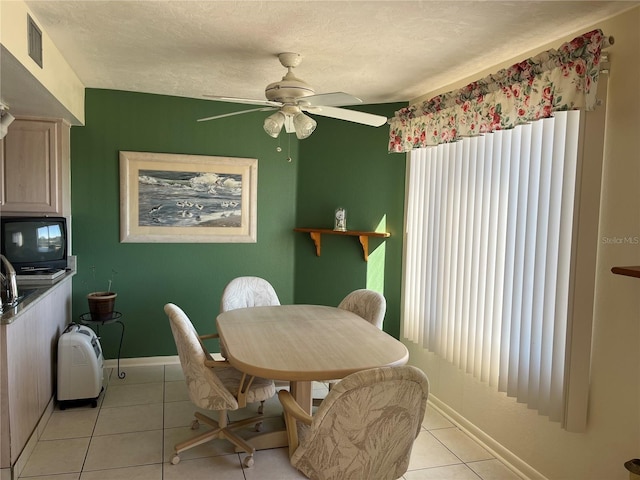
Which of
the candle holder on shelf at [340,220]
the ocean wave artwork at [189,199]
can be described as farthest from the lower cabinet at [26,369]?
the candle holder on shelf at [340,220]

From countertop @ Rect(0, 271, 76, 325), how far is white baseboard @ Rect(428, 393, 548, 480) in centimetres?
270

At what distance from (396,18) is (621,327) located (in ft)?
5.62

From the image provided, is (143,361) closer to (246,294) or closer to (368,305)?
(246,294)

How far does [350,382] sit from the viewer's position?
165 cm

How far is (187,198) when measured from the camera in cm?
400

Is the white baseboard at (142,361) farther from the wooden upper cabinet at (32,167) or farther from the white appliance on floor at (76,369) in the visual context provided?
the wooden upper cabinet at (32,167)

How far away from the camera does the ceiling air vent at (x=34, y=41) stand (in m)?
2.20

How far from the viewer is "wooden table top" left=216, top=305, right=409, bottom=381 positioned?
2.11 metres

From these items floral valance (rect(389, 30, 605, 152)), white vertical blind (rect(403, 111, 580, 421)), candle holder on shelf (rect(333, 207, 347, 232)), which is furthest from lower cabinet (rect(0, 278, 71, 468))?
floral valance (rect(389, 30, 605, 152))

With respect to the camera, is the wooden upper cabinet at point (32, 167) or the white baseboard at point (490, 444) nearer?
the white baseboard at point (490, 444)

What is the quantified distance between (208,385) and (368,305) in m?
1.26

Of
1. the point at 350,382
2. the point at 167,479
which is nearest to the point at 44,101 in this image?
the point at 167,479

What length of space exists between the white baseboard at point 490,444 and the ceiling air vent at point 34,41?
3.24m

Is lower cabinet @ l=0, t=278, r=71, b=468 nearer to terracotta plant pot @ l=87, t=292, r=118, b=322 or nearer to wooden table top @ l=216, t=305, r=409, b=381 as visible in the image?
terracotta plant pot @ l=87, t=292, r=118, b=322
